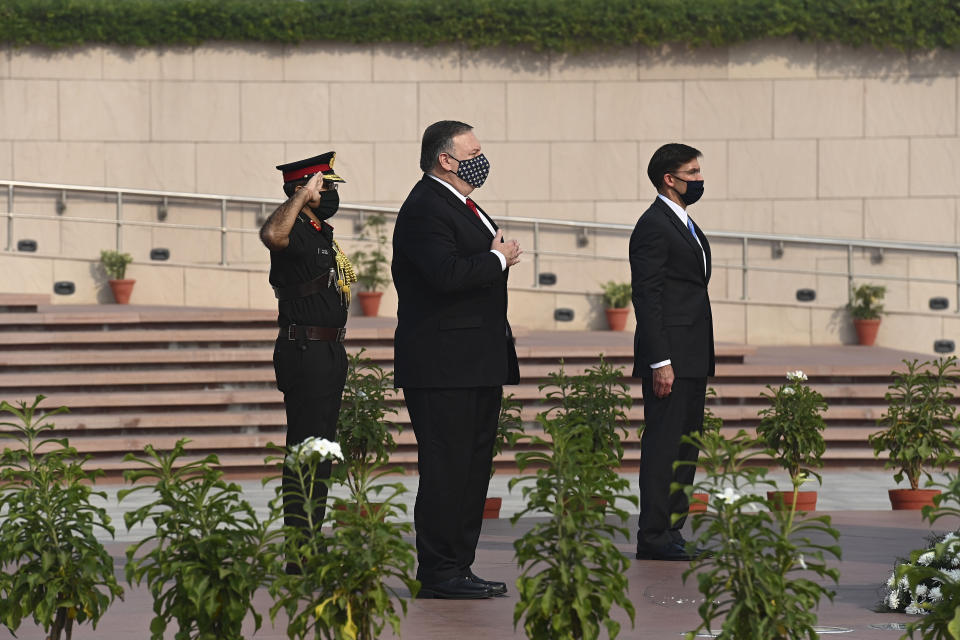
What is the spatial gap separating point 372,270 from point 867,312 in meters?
5.69

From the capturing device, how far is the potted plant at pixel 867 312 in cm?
1794

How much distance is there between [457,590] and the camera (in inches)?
237

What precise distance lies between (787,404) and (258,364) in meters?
5.84

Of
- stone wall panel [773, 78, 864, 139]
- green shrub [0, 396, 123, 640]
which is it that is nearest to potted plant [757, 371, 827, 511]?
green shrub [0, 396, 123, 640]

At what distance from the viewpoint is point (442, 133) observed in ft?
20.3

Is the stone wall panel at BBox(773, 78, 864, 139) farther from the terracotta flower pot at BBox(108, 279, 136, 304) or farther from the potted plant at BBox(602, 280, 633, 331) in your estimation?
the terracotta flower pot at BBox(108, 279, 136, 304)

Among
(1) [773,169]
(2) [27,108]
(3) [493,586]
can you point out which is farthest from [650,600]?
(2) [27,108]

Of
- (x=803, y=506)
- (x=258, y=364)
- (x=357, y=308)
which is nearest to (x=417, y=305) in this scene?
(x=803, y=506)

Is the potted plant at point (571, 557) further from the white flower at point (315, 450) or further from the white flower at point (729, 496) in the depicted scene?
the white flower at point (315, 450)

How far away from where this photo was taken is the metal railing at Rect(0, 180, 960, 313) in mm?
18375

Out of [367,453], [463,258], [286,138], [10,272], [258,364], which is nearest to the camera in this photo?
[463,258]

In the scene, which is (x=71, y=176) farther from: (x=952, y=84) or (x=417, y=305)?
(x=417, y=305)

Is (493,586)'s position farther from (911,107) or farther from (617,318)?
(911,107)

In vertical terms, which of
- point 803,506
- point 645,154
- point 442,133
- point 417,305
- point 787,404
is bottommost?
point 803,506
